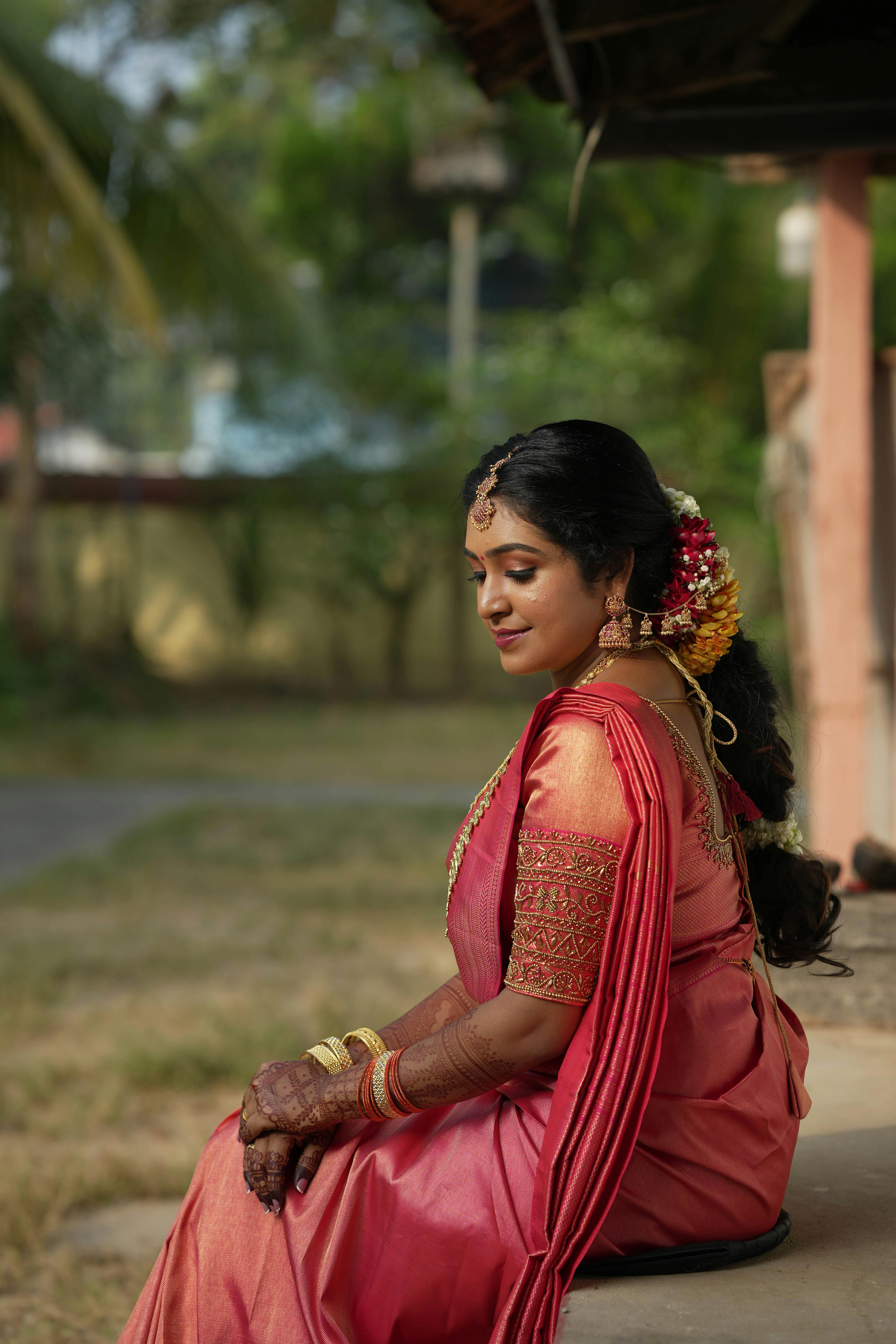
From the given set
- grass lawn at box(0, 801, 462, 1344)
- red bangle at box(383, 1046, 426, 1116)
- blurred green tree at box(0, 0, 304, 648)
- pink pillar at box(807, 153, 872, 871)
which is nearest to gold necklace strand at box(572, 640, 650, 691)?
red bangle at box(383, 1046, 426, 1116)

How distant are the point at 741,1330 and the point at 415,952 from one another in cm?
404

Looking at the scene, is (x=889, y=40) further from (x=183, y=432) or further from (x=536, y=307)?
(x=183, y=432)

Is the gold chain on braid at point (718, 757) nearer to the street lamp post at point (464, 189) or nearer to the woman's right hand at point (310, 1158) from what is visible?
the woman's right hand at point (310, 1158)

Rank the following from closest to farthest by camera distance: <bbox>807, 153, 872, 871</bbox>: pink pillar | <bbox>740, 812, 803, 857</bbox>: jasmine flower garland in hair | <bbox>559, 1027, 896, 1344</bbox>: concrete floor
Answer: <bbox>559, 1027, 896, 1344</bbox>: concrete floor, <bbox>740, 812, 803, 857</bbox>: jasmine flower garland in hair, <bbox>807, 153, 872, 871</bbox>: pink pillar

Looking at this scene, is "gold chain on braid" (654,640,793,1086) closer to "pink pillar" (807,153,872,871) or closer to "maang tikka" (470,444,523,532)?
"maang tikka" (470,444,523,532)

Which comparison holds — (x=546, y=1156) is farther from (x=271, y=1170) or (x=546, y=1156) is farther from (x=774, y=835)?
(x=774, y=835)

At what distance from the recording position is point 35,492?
39.8 ft

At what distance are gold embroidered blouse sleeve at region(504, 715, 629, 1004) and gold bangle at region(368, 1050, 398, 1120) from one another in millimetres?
212

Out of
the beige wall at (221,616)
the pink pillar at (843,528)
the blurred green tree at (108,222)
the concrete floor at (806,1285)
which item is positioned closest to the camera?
the concrete floor at (806,1285)

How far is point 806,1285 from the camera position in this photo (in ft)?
5.45

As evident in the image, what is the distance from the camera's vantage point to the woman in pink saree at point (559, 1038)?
1533 millimetres

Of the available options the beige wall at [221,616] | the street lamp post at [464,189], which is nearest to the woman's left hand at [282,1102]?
the beige wall at [221,616]

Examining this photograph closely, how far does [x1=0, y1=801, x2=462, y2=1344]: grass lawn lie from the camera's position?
3.24m

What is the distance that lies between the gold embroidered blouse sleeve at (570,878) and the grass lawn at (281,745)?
8.22 metres
